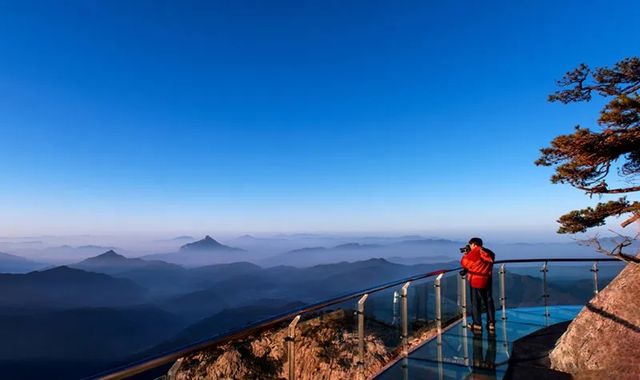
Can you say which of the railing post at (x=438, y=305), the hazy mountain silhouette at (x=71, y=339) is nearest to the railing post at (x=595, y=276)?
the railing post at (x=438, y=305)

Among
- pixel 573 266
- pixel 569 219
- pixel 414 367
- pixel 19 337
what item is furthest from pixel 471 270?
pixel 19 337

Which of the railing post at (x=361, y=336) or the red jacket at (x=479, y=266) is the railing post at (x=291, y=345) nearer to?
the railing post at (x=361, y=336)

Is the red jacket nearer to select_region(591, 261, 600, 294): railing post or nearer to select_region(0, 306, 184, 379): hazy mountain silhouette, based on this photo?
select_region(591, 261, 600, 294): railing post

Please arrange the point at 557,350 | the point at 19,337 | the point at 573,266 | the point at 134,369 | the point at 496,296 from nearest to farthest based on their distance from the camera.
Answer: the point at 134,369 < the point at 557,350 < the point at 496,296 < the point at 573,266 < the point at 19,337

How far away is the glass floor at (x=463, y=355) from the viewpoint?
5002 mm

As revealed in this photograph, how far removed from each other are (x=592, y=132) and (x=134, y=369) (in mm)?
6676

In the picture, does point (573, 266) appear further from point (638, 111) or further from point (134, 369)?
point (134, 369)

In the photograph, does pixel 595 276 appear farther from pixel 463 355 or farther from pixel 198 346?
pixel 198 346

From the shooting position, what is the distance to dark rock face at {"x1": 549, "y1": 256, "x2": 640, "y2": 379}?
16.5 ft

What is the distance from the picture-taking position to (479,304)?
7203mm

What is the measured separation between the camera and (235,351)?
71.7ft

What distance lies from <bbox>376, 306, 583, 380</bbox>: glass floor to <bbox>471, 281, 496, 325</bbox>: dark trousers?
0.90 feet

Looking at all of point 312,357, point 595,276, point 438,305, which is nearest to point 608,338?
point 438,305

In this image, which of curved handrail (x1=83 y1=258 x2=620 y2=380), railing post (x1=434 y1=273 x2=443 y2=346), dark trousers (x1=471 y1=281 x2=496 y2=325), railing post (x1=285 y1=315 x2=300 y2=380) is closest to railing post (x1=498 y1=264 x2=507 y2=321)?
dark trousers (x1=471 y1=281 x2=496 y2=325)
